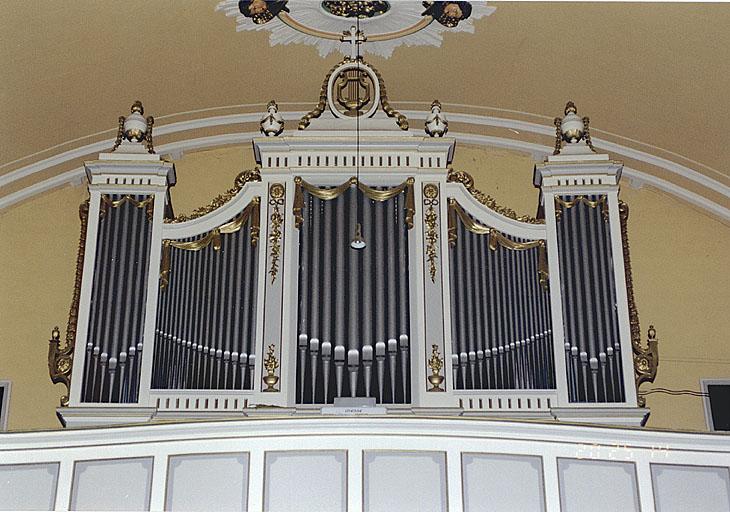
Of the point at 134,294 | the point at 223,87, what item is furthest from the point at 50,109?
the point at 134,294

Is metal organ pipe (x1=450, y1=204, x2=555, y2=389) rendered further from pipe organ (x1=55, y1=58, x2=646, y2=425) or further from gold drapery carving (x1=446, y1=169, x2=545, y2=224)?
gold drapery carving (x1=446, y1=169, x2=545, y2=224)

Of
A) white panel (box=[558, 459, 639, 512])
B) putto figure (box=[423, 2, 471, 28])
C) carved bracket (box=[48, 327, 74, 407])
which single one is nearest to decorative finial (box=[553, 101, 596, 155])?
putto figure (box=[423, 2, 471, 28])

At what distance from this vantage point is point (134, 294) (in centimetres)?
984

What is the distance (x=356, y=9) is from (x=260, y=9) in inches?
31.2

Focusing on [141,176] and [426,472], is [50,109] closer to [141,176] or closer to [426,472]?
[141,176]

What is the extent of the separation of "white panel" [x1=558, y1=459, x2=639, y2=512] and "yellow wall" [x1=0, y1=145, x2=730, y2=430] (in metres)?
2.98

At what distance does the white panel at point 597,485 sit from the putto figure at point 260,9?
4.66 metres

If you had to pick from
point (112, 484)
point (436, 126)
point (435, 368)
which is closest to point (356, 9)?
point (436, 126)

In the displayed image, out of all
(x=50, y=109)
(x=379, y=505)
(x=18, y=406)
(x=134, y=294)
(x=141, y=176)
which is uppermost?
(x=50, y=109)

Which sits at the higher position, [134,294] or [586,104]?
[586,104]

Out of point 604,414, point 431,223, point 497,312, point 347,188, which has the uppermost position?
point 347,188

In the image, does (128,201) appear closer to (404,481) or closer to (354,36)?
(354,36)

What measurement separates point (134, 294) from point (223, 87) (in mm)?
2306

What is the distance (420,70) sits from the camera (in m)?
11.1
